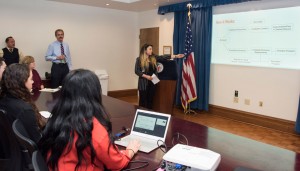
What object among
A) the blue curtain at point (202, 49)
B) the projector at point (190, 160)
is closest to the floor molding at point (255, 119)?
the blue curtain at point (202, 49)

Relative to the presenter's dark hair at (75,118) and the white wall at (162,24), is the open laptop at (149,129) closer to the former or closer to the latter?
the presenter's dark hair at (75,118)

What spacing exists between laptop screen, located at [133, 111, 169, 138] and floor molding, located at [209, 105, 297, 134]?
124 inches

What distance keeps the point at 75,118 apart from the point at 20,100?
0.92 m

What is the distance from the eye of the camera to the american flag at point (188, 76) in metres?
4.98

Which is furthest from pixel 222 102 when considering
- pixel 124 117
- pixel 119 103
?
pixel 124 117

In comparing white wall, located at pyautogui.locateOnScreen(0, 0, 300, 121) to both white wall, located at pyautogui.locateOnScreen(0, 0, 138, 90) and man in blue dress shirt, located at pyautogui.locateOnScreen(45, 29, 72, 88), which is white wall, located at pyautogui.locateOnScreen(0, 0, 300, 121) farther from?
man in blue dress shirt, located at pyautogui.locateOnScreen(45, 29, 72, 88)

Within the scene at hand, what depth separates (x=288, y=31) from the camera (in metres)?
3.85

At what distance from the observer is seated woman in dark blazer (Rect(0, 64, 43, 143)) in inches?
66.2

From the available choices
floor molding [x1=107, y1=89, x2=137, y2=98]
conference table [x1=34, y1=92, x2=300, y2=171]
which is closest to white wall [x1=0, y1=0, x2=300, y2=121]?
floor molding [x1=107, y1=89, x2=137, y2=98]

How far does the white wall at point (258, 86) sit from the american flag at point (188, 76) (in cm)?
38

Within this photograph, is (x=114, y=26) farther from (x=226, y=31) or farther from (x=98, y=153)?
(x=98, y=153)

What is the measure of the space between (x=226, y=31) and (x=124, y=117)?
321 cm

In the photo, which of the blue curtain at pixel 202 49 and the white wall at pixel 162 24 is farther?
the white wall at pixel 162 24

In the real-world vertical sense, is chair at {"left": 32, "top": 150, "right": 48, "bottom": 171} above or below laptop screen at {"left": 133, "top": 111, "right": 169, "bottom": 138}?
above
